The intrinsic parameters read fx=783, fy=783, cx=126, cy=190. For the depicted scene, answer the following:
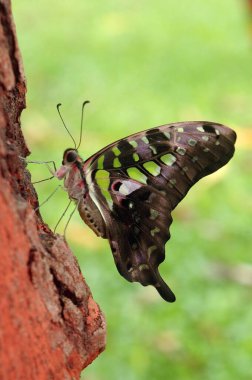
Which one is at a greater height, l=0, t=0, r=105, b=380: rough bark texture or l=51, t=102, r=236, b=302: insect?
l=51, t=102, r=236, b=302: insect

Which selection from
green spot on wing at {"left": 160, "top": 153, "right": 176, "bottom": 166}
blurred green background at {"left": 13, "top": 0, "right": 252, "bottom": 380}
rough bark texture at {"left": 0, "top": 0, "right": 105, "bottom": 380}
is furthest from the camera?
blurred green background at {"left": 13, "top": 0, "right": 252, "bottom": 380}

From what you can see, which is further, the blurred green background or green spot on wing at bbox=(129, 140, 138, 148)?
the blurred green background

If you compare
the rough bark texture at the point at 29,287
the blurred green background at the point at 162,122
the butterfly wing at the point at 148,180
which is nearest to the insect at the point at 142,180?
the butterfly wing at the point at 148,180

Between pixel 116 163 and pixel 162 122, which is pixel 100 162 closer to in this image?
pixel 116 163

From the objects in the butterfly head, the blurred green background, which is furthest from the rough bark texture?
the blurred green background

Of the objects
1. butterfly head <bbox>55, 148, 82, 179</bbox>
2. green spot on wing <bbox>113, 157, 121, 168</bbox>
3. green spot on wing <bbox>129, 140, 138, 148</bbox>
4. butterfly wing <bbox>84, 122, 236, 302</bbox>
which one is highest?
butterfly head <bbox>55, 148, 82, 179</bbox>

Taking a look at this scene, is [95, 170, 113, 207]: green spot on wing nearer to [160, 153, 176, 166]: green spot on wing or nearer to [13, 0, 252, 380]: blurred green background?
[160, 153, 176, 166]: green spot on wing

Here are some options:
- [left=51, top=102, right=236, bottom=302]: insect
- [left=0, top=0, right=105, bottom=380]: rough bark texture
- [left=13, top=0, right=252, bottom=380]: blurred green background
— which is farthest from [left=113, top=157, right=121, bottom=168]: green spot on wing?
[left=13, top=0, right=252, bottom=380]: blurred green background

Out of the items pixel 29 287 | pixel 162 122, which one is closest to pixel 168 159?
pixel 29 287

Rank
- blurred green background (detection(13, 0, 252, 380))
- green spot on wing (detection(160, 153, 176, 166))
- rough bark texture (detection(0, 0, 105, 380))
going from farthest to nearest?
1. blurred green background (detection(13, 0, 252, 380))
2. green spot on wing (detection(160, 153, 176, 166))
3. rough bark texture (detection(0, 0, 105, 380))

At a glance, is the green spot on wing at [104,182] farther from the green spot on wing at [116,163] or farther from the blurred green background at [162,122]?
the blurred green background at [162,122]
